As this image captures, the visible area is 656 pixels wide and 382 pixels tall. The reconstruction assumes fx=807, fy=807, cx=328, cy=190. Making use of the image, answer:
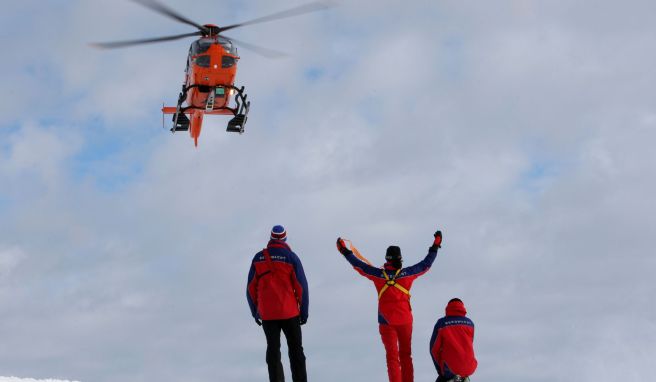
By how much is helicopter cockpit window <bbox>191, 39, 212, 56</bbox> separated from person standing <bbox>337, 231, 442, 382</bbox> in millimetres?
14701

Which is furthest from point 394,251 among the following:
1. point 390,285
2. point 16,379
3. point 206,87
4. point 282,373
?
point 206,87

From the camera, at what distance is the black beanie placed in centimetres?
1214

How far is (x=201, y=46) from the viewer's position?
2538 centimetres

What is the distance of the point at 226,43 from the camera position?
25703mm

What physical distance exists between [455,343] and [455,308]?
1.57 ft

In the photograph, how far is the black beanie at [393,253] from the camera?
12141 millimetres

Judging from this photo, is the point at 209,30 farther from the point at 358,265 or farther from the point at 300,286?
the point at 300,286

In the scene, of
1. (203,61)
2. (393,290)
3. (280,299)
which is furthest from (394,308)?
(203,61)

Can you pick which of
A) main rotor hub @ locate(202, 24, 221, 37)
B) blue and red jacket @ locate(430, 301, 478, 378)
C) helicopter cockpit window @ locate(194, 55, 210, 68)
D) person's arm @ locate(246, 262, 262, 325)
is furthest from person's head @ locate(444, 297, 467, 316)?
main rotor hub @ locate(202, 24, 221, 37)

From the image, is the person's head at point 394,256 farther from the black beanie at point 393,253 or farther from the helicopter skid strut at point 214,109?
the helicopter skid strut at point 214,109

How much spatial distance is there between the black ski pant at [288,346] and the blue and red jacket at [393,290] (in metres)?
1.45

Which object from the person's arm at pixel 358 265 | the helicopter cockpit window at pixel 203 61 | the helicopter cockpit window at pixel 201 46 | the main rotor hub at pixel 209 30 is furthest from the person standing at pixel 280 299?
the main rotor hub at pixel 209 30

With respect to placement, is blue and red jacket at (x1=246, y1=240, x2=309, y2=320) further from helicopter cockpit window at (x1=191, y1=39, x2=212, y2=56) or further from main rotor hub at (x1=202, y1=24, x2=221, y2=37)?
main rotor hub at (x1=202, y1=24, x2=221, y2=37)

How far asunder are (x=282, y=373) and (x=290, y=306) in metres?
1.05
